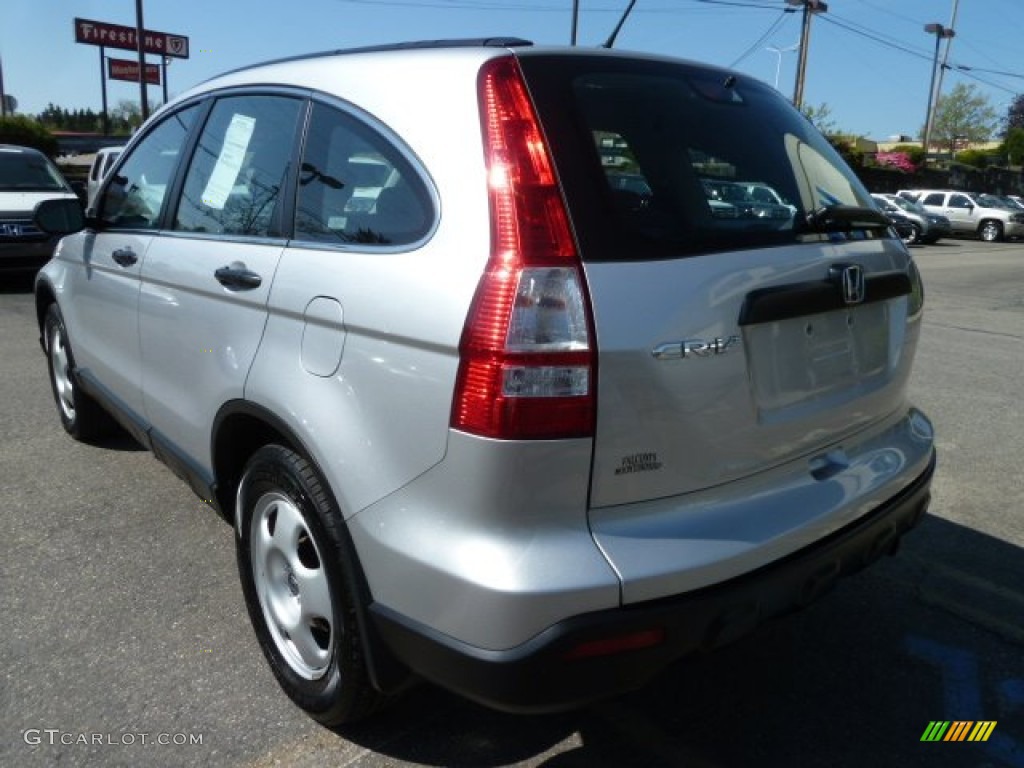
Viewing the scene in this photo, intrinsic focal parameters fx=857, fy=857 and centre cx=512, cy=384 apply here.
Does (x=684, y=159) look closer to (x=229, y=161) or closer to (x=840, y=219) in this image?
(x=840, y=219)

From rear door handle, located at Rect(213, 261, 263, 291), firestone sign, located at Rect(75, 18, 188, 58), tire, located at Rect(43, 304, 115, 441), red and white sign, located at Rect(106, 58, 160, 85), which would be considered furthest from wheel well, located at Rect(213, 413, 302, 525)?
red and white sign, located at Rect(106, 58, 160, 85)

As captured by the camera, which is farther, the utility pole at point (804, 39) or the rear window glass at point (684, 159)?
the utility pole at point (804, 39)

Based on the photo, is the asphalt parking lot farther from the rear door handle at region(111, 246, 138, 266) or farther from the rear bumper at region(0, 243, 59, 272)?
the rear bumper at region(0, 243, 59, 272)

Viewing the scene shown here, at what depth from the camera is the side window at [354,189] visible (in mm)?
2049

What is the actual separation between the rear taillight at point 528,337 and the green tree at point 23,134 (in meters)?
35.7

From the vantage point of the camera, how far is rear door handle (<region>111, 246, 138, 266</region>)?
3.32m

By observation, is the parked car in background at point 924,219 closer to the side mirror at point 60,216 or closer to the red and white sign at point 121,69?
the side mirror at point 60,216

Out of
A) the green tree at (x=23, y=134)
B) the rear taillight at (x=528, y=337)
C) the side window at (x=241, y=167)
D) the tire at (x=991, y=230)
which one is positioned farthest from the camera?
the green tree at (x=23, y=134)

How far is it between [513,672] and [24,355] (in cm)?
654

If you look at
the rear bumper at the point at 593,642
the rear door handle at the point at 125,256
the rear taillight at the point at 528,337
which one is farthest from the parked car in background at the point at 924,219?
the rear taillight at the point at 528,337

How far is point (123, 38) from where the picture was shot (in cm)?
6375

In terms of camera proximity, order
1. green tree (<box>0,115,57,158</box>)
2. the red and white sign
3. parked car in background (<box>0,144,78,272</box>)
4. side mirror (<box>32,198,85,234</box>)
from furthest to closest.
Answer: the red and white sign → green tree (<box>0,115,57,158</box>) → parked car in background (<box>0,144,78,272</box>) → side mirror (<box>32,198,85,234</box>)

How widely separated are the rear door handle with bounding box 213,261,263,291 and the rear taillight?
0.90 meters

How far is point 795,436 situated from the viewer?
7.20ft
